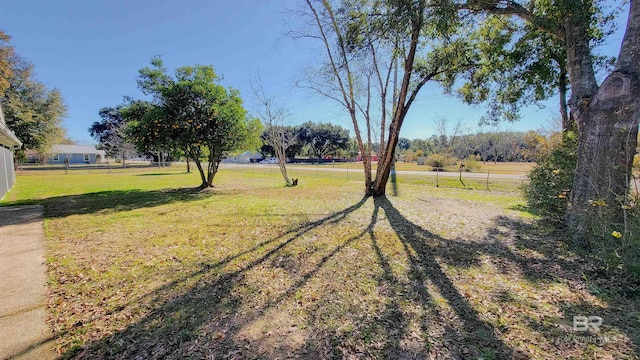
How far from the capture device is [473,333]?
2.29m

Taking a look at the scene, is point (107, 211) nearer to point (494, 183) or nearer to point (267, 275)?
point (267, 275)

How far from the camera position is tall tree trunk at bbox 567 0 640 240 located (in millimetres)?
3936

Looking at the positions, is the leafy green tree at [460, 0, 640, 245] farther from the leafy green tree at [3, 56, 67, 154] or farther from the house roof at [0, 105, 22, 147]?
the leafy green tree at [3, 56, 67, 154]

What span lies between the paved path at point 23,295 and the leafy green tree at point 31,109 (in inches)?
871

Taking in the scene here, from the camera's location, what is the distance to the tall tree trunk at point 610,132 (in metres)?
3.94

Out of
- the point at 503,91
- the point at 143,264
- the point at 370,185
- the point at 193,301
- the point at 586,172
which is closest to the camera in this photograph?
the point at 193,301

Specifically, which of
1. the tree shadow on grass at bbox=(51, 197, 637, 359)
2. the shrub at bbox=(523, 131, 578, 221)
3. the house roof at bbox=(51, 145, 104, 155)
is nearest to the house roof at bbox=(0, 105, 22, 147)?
the tree shadow on grass at bbox=(51, 197, 637, 359)

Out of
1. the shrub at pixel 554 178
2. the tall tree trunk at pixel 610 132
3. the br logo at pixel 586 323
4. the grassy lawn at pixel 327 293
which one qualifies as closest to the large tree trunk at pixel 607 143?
the tall tree trunk at pixel 610 132

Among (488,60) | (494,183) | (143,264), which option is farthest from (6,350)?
(494,183)

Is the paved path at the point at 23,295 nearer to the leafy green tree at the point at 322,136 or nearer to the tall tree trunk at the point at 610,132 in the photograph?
the tall tree trunk at the point at 610,132

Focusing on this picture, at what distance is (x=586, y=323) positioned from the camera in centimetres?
240

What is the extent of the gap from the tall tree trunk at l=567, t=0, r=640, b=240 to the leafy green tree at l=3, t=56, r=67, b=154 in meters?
30.1

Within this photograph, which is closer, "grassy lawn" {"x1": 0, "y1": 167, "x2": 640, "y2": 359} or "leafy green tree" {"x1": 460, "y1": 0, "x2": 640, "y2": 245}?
"grassy lawn" {"x1": 0, "y1": 167, "x2": 640, "y2": 359}

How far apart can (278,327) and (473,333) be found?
1.79m
